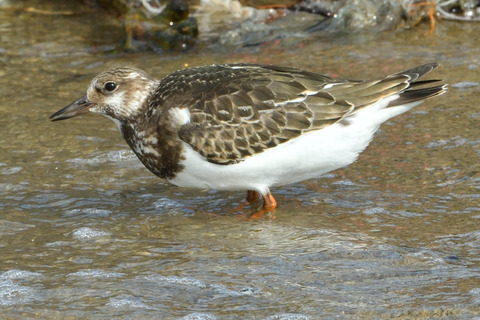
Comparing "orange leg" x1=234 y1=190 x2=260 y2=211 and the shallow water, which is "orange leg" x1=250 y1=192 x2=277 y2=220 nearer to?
the shallow water

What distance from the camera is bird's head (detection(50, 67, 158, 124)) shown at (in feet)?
17.5

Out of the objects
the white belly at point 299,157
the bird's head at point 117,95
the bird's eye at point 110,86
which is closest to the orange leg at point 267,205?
the white belly at point 299,157

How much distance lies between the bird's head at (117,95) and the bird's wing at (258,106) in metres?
0.34

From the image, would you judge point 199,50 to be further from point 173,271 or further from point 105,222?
point 173,271

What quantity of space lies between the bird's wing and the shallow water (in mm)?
533

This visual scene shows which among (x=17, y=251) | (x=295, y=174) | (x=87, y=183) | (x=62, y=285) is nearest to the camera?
(x=62, y=285)

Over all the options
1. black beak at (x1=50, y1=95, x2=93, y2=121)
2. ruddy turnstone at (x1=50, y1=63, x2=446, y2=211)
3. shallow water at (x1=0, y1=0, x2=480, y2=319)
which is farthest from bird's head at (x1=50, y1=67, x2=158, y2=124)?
shallow water at (x1=0, y1=0, x2=480, y2=319)

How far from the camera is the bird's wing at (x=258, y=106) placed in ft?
16.0

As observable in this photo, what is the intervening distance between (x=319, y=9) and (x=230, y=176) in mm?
4192

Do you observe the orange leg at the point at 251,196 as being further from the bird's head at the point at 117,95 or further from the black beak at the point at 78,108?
the black beak at the point at 78,108

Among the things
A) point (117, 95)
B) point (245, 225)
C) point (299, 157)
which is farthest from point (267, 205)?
point (117, 95)

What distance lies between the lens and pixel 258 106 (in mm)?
4945

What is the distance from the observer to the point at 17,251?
15.2 feet

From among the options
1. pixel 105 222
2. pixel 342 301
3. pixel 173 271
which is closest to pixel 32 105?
pixel 105 222
